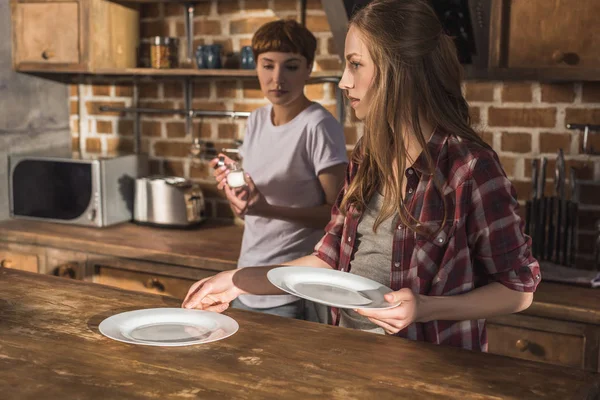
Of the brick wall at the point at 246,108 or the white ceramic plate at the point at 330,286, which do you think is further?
the brick wall at the point at 246,108

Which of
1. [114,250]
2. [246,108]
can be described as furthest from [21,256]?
[246,108]

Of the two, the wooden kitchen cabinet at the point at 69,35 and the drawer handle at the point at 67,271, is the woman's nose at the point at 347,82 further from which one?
the wooden kitchen cabinet at the point at 69,35

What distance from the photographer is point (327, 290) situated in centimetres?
147

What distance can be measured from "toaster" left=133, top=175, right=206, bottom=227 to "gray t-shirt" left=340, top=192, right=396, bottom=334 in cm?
165

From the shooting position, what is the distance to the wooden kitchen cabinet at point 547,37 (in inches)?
93.7

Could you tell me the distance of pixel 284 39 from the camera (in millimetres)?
2256

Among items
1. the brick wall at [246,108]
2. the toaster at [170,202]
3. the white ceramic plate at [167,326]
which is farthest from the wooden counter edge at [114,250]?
the white ceramic plate at [167,326]

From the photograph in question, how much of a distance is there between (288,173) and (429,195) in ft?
2.76

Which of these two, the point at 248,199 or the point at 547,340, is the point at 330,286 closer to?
the point at 248,199

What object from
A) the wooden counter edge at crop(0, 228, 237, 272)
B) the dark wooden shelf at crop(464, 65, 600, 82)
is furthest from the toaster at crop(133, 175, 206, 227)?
the dark wooden shelf at crop(464, 65, 600, 82)

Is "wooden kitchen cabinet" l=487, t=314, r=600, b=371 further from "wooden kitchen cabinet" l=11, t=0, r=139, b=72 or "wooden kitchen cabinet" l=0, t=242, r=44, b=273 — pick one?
"wooden kitchen cabinet" l=11, t=0, r=139, b=72

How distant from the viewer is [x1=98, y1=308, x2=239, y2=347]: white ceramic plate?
1.37 metres

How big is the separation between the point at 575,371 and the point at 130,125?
2686 millimetres

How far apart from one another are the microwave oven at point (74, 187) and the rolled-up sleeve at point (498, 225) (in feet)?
6.90
